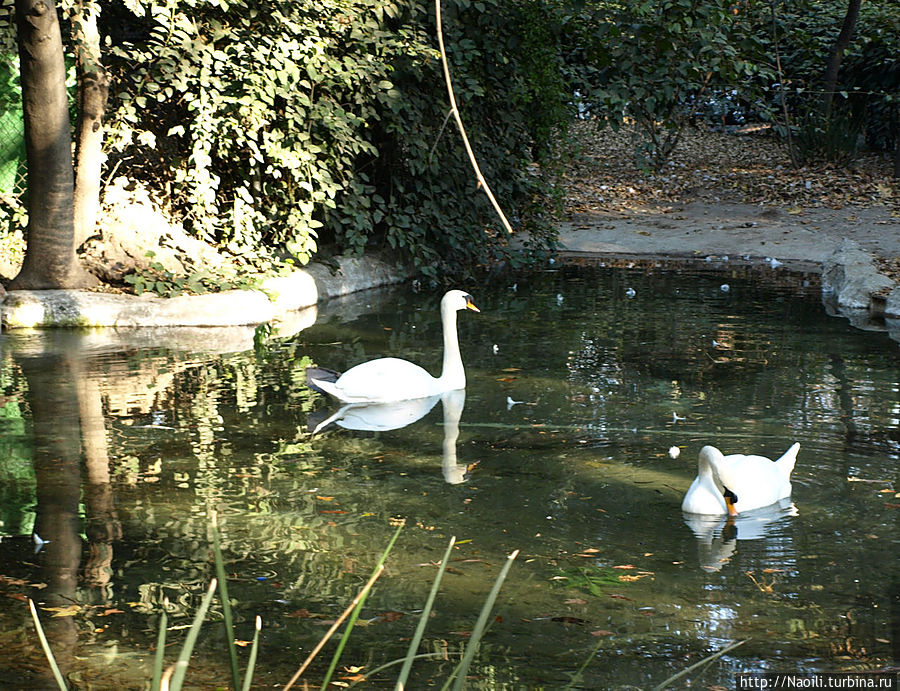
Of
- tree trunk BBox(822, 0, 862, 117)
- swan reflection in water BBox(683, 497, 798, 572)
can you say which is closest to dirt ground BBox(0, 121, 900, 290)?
tree trunk BBox(822, 0, 862, 117)

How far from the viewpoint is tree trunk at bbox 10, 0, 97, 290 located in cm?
897

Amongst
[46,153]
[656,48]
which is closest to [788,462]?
[46,153]

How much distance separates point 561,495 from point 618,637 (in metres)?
1.56

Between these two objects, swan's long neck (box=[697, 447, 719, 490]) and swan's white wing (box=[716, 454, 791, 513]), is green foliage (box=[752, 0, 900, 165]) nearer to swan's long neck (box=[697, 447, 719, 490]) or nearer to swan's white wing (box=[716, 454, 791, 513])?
Result: swan's white wing (box=[716, 454, 791, 513])

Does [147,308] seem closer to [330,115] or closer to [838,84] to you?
[330,115]

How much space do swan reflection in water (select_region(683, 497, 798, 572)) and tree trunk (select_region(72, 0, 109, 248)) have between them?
7190 millimetres

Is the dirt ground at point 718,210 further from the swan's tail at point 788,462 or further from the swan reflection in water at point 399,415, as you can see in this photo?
the swan's tail at point 788,462

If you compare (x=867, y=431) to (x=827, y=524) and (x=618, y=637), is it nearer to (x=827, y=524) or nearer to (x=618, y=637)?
(x=827, y=524)

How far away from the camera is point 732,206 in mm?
16516

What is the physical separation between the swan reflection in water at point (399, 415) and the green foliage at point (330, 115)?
12.6ft

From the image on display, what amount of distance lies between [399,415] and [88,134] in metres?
4.99

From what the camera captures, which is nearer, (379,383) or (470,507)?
(470,507)

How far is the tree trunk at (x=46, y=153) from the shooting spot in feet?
29.4

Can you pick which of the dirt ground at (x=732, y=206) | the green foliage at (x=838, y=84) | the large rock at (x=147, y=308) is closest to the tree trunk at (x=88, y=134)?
the large rock at (x=147, y=308)
